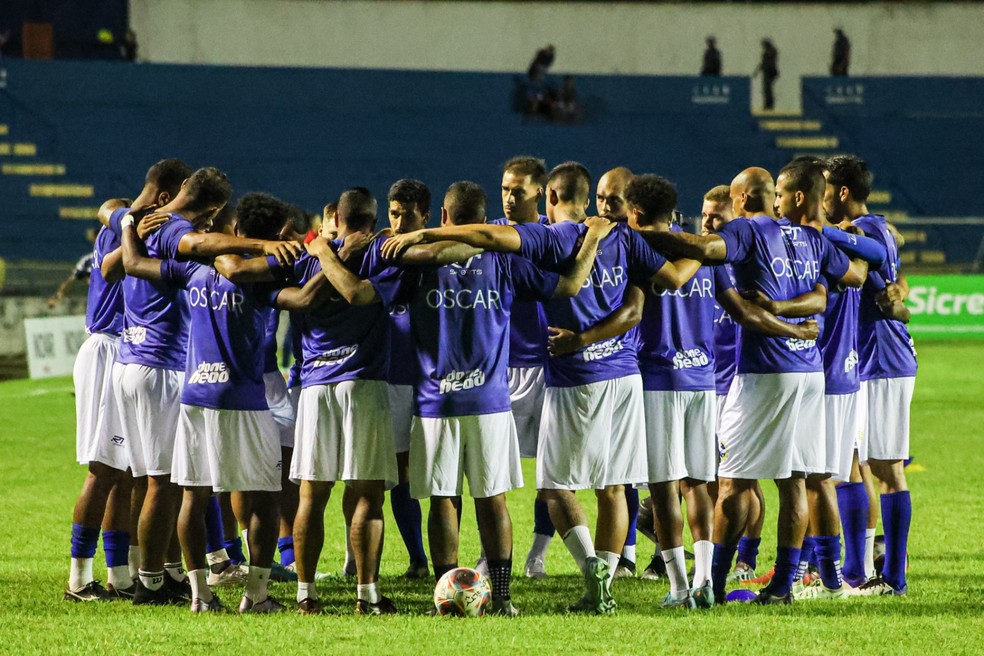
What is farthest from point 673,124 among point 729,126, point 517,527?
point 517,527

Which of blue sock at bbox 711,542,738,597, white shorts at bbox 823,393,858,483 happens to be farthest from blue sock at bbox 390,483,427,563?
white shorts at bbox 823,393,858,483

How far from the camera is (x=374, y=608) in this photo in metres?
6.18

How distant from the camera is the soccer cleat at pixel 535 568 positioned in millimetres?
7508

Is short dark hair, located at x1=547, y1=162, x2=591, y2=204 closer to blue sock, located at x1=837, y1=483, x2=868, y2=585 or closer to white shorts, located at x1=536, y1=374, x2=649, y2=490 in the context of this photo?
white shorts, located at x1=536, y1=374, x2=649, y2=490

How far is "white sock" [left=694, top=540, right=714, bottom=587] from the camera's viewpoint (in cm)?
643

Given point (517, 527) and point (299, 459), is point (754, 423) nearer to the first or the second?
point (299, 459)

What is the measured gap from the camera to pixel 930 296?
2436 centimetres

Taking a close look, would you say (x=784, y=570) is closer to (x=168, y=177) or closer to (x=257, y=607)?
(x=257, y=607)

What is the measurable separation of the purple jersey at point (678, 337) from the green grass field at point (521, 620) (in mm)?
1158

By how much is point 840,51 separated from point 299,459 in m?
31.3

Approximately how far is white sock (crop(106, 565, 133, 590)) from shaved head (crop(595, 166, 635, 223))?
3208 millimetres

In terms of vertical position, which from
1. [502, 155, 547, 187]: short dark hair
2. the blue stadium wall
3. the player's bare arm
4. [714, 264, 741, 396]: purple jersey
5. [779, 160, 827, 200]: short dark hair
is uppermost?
the blue stadium wall

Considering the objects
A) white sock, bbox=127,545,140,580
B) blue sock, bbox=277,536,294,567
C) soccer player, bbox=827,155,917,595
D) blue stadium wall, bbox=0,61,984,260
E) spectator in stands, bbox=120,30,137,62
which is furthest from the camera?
spectator in stands, bbox=120,30,137,62

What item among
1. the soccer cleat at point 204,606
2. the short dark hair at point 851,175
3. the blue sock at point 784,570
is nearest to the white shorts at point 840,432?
the blue sock at point 784,570
